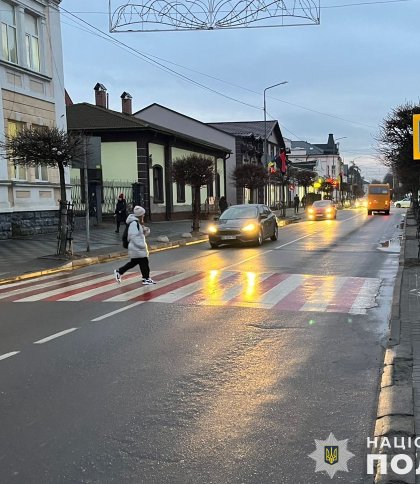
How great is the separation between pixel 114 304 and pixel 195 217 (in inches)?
672

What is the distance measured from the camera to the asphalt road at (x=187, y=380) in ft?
12.1

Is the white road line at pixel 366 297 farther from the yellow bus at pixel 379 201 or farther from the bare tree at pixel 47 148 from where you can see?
the yellow bus at pixel 379 201

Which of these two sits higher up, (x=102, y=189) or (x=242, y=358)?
(x=102, y=189)

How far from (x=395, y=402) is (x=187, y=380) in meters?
1.93

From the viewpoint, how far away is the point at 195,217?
85.5 ft

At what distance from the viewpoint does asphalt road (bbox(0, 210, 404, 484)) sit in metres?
3.70

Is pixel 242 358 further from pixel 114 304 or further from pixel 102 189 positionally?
pixel 102 189

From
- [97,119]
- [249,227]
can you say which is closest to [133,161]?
[97,119]

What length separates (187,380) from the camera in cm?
537

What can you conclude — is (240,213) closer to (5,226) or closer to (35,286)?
(5,226)

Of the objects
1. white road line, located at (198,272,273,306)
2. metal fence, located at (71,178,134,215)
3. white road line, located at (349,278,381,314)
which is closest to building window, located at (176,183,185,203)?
metal fence, located at (71,178,134,215)

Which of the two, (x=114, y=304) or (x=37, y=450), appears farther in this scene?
(x=114, y=304)

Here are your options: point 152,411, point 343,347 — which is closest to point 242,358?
point 343,347

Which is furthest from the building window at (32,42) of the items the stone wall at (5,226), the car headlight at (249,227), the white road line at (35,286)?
the white road line at (35,286)
